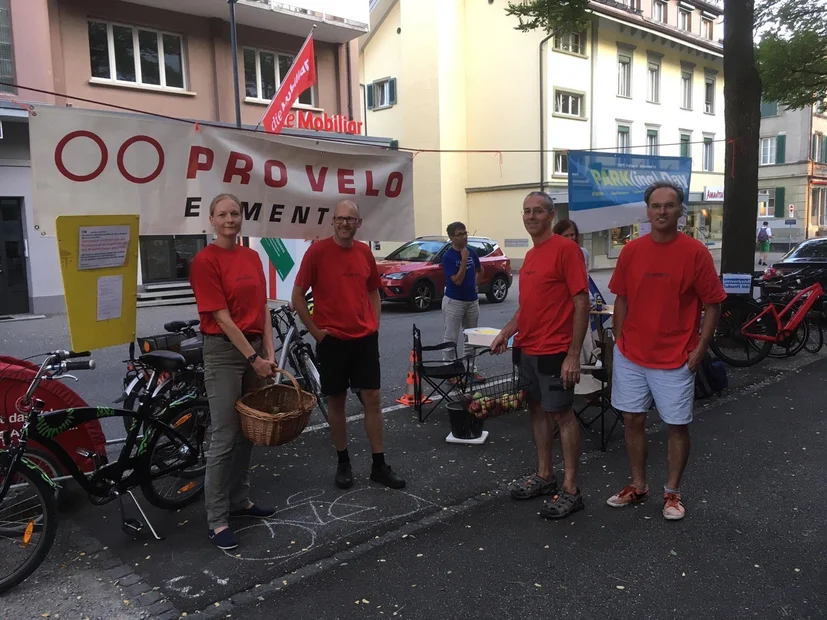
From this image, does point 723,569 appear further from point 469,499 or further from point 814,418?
point 814,418

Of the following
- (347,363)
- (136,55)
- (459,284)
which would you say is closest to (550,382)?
(347,363)

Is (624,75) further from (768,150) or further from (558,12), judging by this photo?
(558,12)

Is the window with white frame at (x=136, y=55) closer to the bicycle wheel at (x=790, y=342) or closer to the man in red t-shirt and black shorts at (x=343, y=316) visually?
the man in red t-shirt and black shorts at (x=343, y=316)

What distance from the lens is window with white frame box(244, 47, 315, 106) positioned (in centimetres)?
1758

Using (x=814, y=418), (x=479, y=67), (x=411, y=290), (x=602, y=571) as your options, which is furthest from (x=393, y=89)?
(x=602, y=571)

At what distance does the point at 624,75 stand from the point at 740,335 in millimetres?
23357

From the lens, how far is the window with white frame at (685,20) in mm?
31405

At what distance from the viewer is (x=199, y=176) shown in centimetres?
457

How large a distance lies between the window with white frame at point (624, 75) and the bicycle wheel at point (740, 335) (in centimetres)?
2214

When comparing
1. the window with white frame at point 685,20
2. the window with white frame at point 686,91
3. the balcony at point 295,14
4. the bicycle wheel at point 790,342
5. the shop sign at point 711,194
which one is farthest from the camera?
the shop sign at point 711,194

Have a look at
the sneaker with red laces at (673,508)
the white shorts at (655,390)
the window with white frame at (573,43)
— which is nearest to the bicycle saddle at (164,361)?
the white shorts at (655,390)

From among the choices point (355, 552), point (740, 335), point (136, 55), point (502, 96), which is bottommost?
point (355, 552)

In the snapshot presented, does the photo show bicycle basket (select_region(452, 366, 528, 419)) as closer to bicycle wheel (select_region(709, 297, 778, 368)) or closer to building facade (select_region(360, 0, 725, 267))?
bicycle wheel (select_region(709, 297, 778, 368))

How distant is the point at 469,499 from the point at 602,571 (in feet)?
3.63
